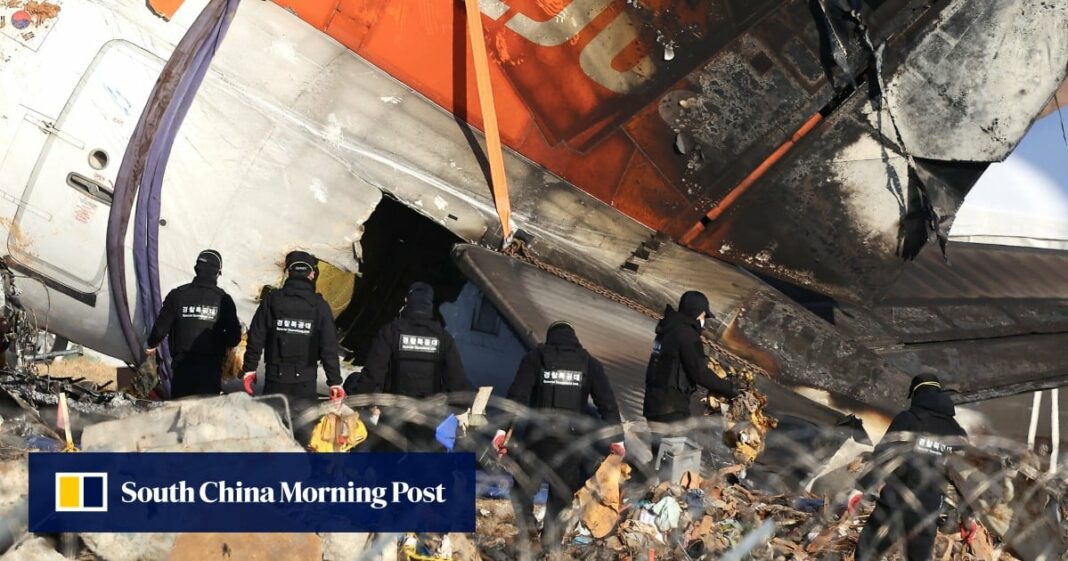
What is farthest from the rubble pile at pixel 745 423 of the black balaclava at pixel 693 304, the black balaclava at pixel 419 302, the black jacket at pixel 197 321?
the black jacket at pixel 197 321

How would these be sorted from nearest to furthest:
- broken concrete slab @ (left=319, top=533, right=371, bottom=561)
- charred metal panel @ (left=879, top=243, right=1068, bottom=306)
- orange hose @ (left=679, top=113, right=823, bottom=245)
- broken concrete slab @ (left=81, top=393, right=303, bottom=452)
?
1. broken concrete slab @ (left=319, top=533, right=371, bottom=561)
2. broken concrete slab @ (left=81, top=393, right=303, bottom=452)
3. orange hose @ (left=679, top=113, right=823, bottom=245)
4. charred metal panel @ (left=879, top=243, right=1068, bottom=306)

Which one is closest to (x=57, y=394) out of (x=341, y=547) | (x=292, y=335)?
(x=292, y=335)

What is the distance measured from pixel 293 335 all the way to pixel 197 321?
100 centimetres

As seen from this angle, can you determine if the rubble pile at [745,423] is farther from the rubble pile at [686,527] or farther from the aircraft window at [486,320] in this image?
the aircraft window at [486,320]

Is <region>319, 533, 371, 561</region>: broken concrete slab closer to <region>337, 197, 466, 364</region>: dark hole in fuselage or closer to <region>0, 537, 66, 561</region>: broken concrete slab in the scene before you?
<region>0, 537, 66, 561</region>: broken concrete slab

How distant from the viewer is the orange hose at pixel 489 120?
9.45 metres

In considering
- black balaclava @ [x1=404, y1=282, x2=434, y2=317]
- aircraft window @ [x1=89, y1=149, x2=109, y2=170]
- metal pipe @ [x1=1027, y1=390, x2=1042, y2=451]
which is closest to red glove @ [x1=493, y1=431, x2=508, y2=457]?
black balaclava @ [x1=404, y1=282, x2=434, y2=317]

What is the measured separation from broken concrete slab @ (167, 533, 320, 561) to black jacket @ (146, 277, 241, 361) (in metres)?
3.47

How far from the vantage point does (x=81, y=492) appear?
5758 millimetres

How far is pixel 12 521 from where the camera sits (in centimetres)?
574

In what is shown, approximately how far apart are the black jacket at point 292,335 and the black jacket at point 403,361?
0.34 m

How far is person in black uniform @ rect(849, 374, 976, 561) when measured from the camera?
23.4 ft

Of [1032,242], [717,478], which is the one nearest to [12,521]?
[717,478]

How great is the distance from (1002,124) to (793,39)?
2007 mm
